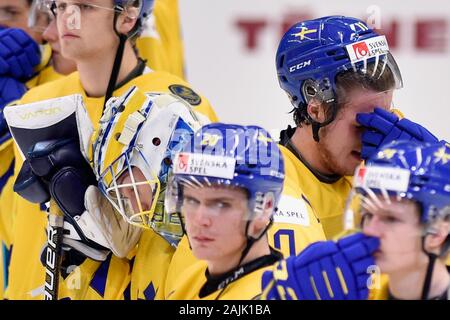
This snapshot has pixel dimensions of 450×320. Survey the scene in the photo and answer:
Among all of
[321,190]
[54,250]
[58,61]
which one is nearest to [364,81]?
[321,190]

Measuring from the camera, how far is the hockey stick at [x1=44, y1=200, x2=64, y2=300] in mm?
2705

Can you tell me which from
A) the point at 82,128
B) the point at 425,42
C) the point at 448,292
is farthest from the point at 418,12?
the point at 448,292

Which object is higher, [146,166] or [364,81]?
[364,81]

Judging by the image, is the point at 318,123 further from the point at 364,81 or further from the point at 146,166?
the point at 146,166

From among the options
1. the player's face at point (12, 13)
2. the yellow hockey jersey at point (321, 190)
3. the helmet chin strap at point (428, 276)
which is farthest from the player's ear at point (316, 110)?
the player's face at point (12, 13)

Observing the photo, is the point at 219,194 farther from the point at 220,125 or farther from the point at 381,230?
the point at 381,230

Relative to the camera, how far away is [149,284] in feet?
8.44

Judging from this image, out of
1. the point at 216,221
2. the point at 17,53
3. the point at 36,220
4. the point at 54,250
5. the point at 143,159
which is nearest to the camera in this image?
the point at 216,221

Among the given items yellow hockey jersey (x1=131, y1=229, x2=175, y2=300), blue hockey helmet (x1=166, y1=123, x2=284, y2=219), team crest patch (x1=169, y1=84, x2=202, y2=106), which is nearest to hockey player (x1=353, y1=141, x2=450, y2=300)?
blue hockey helmet (x1=166, y1=123, x2=284, y2=219)

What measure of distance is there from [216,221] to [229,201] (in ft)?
0.12

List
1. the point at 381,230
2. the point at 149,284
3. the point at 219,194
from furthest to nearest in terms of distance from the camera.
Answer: the point at 149,284 → the point at 219,194 → the point at 381,230

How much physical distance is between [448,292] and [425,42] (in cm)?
185

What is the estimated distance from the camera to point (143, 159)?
2510 mm

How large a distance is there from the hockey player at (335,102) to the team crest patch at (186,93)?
348 millimetres
